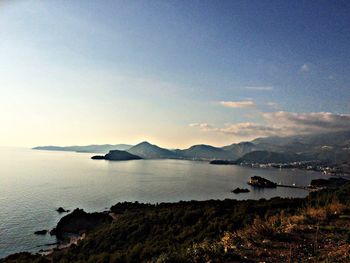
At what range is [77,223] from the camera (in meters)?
49.3

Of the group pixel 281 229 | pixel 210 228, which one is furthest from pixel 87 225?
pixel 281 229

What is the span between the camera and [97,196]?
78.1 meters

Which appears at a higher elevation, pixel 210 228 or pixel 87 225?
pixel 210 228

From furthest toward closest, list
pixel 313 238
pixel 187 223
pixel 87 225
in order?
pixel 87 225 < pixel 187 223 < pixel 313 238

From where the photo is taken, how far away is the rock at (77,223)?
149 feet

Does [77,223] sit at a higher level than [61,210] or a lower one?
lower

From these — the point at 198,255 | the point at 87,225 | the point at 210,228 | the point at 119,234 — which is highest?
the point at 198,255

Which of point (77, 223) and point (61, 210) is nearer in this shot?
point (77, 223)

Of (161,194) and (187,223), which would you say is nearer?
(187,223)

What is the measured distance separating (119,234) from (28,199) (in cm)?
4558

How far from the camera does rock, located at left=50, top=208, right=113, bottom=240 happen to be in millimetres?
45438

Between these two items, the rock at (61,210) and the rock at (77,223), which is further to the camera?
the rock at (61,210)

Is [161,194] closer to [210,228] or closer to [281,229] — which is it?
[210,228]

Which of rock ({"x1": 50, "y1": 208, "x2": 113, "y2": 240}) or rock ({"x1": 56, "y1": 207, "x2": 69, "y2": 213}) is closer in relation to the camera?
rock ({"x1": 50, "y1": 208, "x2": 113, "y2": 240})
